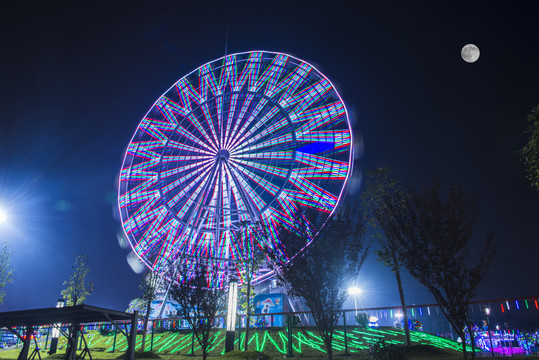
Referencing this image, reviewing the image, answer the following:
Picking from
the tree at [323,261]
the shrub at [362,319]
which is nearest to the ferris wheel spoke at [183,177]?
the shrub at [362,319]

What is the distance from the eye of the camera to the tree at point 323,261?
1033 cm

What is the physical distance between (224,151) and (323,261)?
19676mm

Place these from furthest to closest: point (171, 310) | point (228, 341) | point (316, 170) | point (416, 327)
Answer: point (171, 310) → point (316, 170) → point (416, 327) → point (228, 341)

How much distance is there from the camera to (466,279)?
31.7 ft

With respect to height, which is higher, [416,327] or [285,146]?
[285,146]

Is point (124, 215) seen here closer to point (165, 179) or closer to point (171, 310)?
point (165, 179)

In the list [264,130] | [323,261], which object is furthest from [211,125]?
[323,261]

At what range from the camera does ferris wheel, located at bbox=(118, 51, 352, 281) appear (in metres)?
26.4

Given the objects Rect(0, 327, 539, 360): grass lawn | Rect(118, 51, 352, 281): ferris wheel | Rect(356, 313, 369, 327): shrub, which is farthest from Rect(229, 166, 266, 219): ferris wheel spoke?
Rect(356, 313, 369, 327): shrub

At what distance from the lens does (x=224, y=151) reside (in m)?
28.9

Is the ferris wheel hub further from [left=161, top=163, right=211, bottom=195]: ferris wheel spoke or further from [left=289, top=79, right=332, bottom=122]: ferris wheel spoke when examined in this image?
[left=289, top=79, right=332, bottom=122]: ferris wheel spoke

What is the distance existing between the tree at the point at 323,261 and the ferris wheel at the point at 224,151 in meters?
13.3

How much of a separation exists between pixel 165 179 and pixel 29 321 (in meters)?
16.7

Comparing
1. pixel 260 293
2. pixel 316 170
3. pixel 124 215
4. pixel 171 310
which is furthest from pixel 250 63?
pixel 171 310
